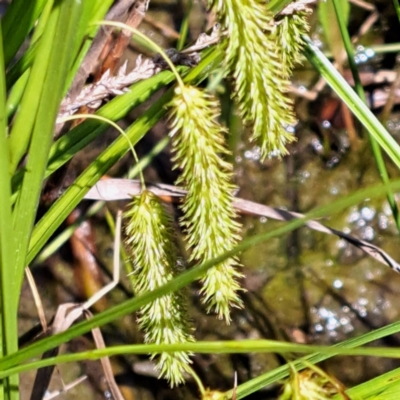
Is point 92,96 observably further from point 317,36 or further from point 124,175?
point 317,36

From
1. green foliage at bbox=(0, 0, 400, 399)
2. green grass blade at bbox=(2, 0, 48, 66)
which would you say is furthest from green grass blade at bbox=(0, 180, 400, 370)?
green grass blade at bbox=(2, 0, 48, 66)

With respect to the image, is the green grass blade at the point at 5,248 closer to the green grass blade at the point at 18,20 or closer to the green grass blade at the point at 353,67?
the green grass blade at the point at 18,20

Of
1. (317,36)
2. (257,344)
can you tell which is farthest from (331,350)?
(317,36)

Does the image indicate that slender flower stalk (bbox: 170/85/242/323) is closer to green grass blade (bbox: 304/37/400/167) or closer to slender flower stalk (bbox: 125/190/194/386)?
slender flower stalk (bbox: 125/190/194/386)

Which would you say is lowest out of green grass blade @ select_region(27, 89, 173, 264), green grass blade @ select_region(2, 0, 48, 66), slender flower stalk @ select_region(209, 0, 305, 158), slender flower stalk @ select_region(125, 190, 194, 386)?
slender flower stalk @ select_region(125, 190, 194, 386)

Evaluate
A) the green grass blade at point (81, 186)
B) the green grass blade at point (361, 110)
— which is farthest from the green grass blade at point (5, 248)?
the green grass blade at point (361, 110)

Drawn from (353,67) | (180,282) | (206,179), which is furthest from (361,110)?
(180,282)
